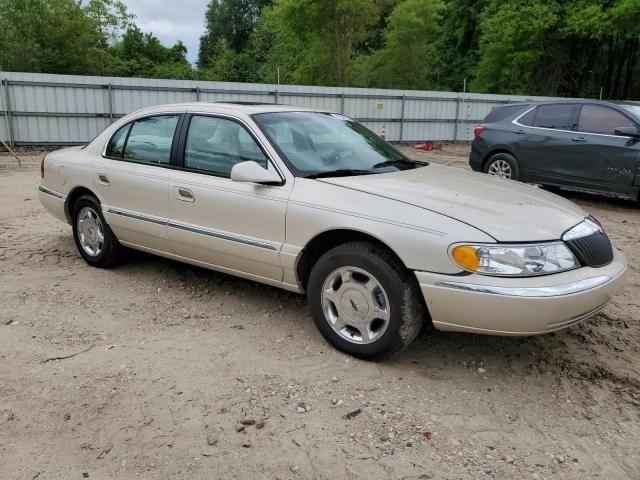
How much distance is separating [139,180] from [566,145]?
666 centimetres

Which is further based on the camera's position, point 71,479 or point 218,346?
point 218,346

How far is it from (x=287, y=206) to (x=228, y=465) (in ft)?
5.59

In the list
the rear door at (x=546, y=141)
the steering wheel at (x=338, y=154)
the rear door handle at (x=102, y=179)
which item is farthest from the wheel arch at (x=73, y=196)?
the rear door at (x=546, y=141)

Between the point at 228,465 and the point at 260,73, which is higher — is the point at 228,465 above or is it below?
below

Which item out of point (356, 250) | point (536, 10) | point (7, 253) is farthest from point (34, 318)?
point (536, 10)

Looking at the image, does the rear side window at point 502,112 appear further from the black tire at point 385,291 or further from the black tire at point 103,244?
the black tire at point 385,291

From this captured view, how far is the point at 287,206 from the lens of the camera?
3.74 metres

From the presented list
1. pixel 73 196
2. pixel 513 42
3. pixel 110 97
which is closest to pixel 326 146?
pixel 73 196

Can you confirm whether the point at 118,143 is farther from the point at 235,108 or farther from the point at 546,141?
the point at 546,141

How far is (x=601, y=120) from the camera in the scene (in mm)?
8484

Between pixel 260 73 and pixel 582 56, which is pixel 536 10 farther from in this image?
pixel 260 73

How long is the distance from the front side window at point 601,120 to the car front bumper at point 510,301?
19.7 ft

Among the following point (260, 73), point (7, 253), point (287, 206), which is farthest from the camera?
point (260, 73)

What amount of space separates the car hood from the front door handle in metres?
1.12
